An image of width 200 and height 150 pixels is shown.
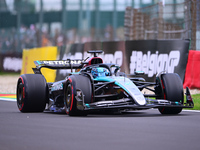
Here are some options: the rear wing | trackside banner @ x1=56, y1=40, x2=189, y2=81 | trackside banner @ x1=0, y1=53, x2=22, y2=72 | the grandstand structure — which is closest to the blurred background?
trackside banner @ x1=0, y1=53, x2=22, y2=72

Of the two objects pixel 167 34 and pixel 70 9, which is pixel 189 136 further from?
pixel 70 9

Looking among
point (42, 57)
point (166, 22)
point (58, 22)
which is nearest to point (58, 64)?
point (166, 22)

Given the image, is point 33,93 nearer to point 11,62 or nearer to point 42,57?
point 42,57

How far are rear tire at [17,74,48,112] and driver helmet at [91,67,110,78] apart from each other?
3.89ft

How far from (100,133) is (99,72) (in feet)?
13.1

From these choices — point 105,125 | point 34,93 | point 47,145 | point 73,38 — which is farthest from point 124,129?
point 73,38

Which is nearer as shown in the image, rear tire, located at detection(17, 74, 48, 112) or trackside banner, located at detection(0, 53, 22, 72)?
rear tire, located at detection(17, 74, 48, 112)

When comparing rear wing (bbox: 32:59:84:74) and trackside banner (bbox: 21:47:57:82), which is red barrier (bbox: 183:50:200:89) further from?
trackside banner (bbox: 21:47:57:82)

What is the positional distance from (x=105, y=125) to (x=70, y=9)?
34492 mm

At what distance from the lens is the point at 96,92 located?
38.7 feet

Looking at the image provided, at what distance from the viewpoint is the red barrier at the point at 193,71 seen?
63.1 feet

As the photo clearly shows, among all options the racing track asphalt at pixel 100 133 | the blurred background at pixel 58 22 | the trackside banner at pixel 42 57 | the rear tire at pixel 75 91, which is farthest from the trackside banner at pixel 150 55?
the blurred background at pixel 58 22

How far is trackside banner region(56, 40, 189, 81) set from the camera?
1952 centimetres

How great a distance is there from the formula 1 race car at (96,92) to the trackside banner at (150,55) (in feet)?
22.5
